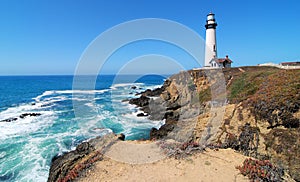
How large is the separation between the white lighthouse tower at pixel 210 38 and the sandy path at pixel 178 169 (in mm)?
22336

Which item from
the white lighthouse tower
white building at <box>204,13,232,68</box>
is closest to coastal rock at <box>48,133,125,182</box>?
white building at <box>204,13,232,68</box>

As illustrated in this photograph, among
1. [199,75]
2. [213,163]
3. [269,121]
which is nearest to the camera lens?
[213,163]

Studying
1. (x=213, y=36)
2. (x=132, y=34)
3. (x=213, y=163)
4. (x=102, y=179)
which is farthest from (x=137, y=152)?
(x=213, y=36)

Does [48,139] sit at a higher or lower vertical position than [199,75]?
lower

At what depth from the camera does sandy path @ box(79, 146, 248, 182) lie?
20.9 ft

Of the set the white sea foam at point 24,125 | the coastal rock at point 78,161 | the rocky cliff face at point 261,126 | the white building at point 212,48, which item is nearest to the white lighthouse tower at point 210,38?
the white building at point 212,48

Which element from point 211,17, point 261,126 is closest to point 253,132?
point 261,126

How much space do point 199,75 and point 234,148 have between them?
16.5 m

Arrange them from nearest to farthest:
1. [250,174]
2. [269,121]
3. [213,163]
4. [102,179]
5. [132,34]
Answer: [250,174]
[102,179]
[213,163]
[269,121]
[132,34]

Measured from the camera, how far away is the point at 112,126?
18266mm

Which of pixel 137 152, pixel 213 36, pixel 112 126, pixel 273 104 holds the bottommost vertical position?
pixel 112 126

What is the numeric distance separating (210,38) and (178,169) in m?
25.2

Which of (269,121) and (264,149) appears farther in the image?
(269,121)

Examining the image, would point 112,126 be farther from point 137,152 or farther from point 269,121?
point 269,121
